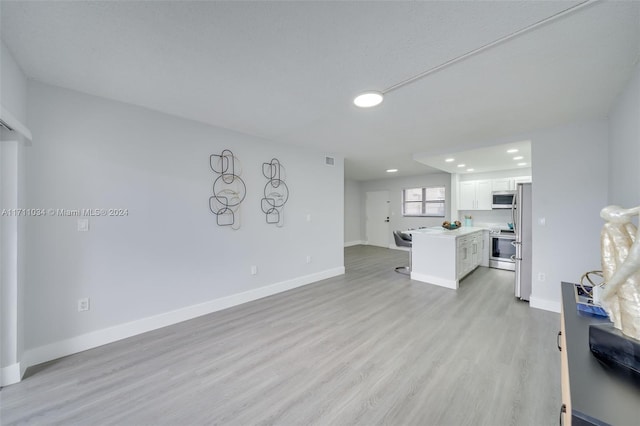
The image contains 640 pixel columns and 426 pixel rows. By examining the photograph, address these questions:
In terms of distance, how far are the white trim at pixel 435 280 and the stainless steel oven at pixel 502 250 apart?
2.09m

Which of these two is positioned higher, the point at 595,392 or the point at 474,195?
the point at 474,195

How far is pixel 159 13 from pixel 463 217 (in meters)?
7.13

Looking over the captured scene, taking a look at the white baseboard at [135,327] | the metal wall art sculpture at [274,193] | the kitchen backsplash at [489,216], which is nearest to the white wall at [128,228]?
the white baseboard at [135,327]

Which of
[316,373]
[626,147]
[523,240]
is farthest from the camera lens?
[523,240]

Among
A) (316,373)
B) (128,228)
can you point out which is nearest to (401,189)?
(316,373)

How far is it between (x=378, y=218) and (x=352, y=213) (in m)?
0.95

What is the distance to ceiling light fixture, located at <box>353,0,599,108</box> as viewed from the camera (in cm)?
137

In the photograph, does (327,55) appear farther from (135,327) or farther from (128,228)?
(135,327)

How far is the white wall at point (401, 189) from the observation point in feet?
23.6

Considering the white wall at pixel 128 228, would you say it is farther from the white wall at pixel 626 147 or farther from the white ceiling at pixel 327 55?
the white wall at pixel 626 147

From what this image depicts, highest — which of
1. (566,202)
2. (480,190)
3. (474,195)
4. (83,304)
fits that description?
(480,190)

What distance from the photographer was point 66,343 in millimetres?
2221

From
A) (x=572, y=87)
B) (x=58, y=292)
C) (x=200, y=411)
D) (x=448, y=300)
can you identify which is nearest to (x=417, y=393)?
(x=200, y=411)

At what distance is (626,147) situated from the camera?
7.13 ft
